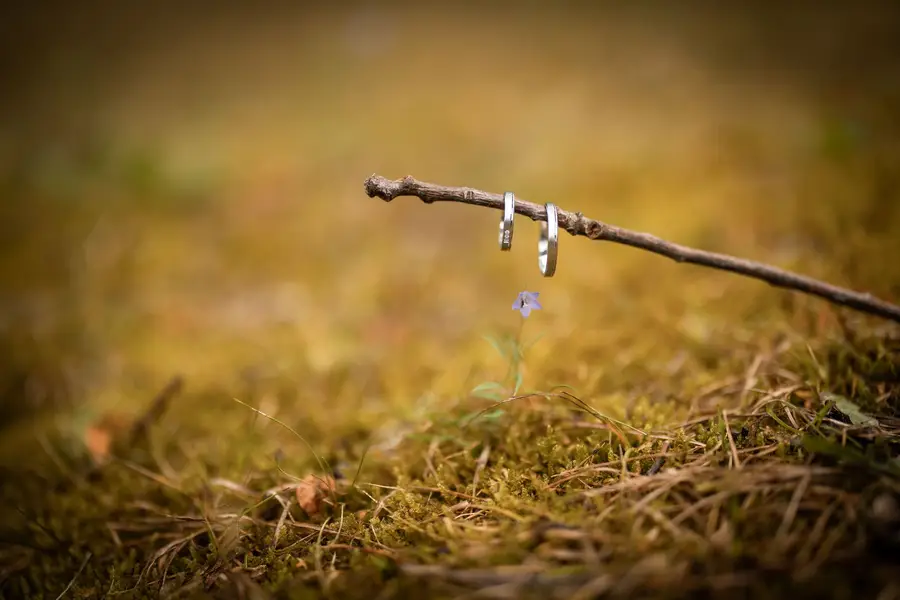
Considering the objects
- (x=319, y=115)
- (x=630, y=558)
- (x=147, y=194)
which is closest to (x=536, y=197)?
(x=319, y=115)

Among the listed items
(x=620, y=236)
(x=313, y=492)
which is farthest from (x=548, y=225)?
(x=313, y=492)

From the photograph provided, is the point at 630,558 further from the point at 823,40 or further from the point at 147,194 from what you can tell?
the point at 823,40

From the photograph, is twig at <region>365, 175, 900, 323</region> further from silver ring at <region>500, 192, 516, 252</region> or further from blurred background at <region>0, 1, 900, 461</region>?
blurred background at <region>0, 1, 900, 461</region>

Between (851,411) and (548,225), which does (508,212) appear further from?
(851,411)

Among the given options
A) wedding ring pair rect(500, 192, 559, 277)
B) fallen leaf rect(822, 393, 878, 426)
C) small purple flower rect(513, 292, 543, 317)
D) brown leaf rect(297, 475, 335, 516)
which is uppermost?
wedding ring pair rect(500, 192, 559, 277)

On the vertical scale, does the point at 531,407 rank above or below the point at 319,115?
below

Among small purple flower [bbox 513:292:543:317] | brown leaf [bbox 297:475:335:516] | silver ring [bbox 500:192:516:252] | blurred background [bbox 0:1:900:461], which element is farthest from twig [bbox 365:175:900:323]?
brown leaf [bbox 297:475:335:516]

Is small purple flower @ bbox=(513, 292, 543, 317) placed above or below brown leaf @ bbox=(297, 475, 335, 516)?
above

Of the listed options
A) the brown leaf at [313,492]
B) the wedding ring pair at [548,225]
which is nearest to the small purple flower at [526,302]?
the wedding ring pair at [548,225]
